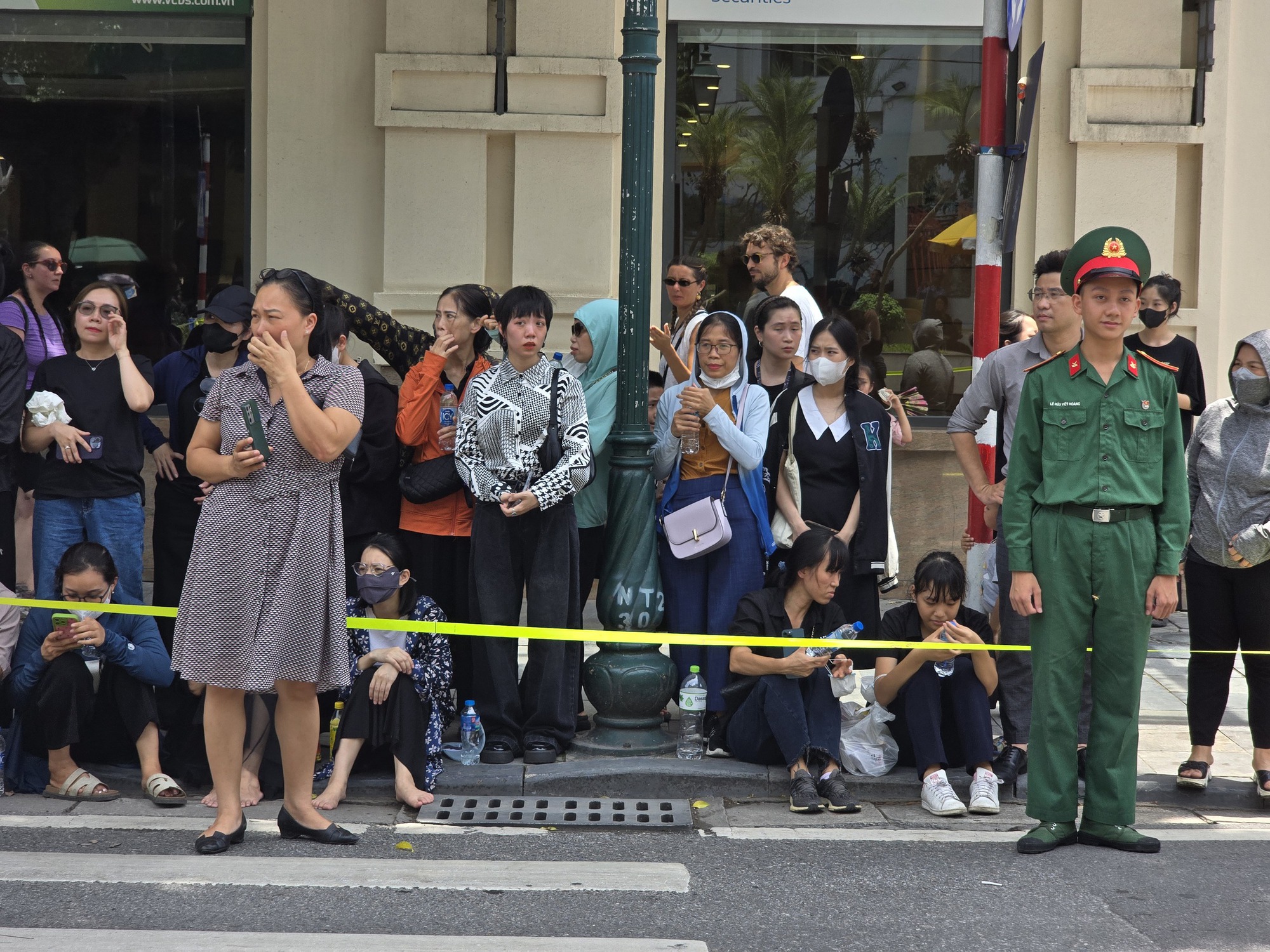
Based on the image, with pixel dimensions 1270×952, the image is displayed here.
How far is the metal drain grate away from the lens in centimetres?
530

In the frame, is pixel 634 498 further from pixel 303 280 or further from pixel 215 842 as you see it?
pixel 215 842

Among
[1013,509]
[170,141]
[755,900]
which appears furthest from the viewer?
[170,141]

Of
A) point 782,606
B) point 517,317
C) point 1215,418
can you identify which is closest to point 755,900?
point 782,606

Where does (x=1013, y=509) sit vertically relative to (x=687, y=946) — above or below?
above

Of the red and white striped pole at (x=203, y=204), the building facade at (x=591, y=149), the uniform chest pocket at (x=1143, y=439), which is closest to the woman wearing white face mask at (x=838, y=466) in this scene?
the uniform chest pocket at (x=1143, y=439)

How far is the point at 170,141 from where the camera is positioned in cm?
952

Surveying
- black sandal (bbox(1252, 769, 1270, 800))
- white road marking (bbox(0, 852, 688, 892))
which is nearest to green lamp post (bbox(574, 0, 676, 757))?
white road marking (bbox(0, 852, 688, 892))

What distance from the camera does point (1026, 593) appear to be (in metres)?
5.05

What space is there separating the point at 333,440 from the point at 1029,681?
321 centimetres

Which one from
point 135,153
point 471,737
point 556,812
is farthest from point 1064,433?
point 135,153

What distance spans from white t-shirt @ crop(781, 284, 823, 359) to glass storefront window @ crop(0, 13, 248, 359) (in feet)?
13.7

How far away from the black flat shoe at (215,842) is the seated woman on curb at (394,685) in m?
0.59

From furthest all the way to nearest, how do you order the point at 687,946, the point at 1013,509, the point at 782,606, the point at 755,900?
the point at 782,606, the point at 1013,509, the point at 755,900, the point at 687,946

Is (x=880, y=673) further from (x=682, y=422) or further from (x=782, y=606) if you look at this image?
(x=682, y=422)
